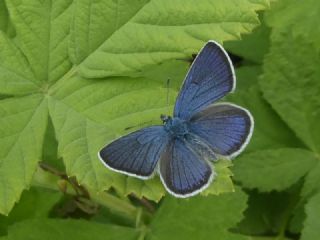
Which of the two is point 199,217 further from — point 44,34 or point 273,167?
point 44,34

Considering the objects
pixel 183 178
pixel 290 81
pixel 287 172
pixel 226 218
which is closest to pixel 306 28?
pixel 290 81

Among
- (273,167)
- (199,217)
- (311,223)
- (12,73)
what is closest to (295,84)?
(273,167)

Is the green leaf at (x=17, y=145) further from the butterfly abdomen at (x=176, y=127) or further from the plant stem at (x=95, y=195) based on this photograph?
the plant stem at (x=95, y=195)

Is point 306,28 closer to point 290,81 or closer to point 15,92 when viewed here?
point 290,81

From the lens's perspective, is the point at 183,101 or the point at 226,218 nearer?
the point at 183,101

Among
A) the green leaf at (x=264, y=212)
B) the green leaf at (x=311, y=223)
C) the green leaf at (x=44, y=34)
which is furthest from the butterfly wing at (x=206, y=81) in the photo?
the green leaf at (x=264, y=212)

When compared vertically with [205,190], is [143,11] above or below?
above

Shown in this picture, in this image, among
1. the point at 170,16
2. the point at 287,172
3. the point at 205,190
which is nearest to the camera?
the point at 205,190
